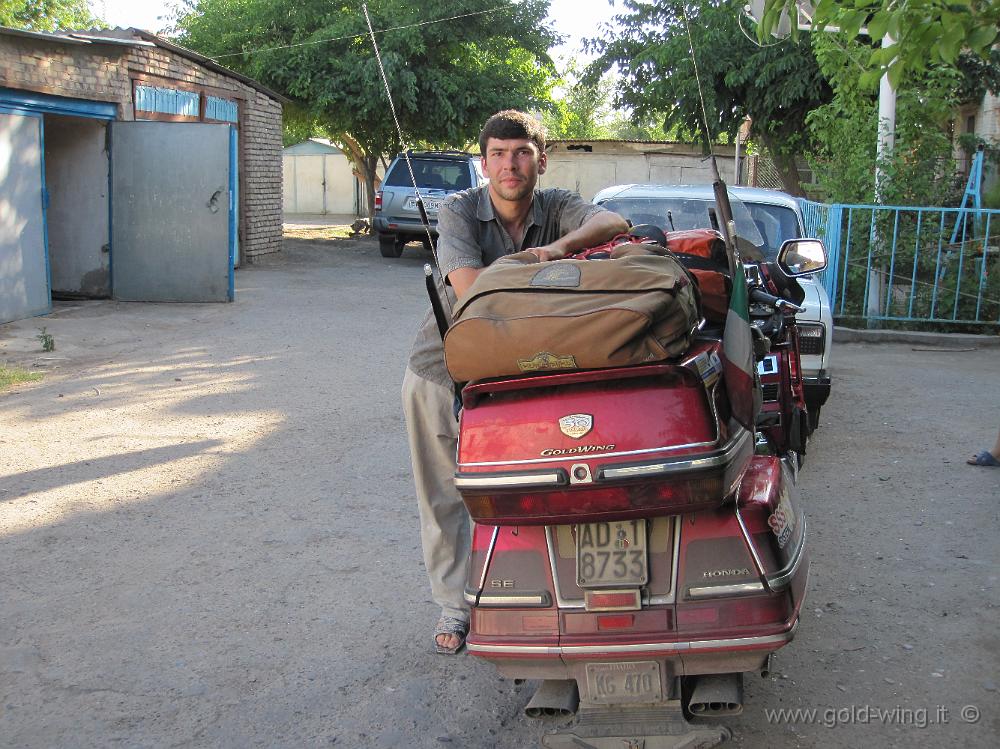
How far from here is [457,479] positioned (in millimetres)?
2789

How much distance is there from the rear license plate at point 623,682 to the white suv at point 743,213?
4212 millimetres

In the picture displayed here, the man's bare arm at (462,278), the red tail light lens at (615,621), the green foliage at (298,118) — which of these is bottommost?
the red tail light lens at (615,621)

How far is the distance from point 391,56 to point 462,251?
19400 mm

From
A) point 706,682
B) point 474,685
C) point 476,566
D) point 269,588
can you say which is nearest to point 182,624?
point 269,588

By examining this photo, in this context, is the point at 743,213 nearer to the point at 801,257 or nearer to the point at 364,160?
the point at 801,257

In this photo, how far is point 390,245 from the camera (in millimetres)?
20672

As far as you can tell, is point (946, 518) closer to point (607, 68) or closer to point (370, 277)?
point (370, 277)

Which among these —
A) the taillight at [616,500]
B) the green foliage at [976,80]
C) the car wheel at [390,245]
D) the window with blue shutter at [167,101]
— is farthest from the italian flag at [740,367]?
the car wheel at [390,245]

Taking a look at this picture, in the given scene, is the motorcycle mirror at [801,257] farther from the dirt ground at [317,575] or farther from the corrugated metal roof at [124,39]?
the corrugated metal roof at [124,39]

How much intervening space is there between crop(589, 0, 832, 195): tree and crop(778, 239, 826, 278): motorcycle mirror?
13548 mm

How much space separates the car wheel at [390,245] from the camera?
67.3ft

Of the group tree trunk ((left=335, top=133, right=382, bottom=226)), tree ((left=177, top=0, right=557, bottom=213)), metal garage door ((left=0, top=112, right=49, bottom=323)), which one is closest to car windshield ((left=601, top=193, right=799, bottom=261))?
metal garage door ((left=0, top=112, right=49, bottom=323))

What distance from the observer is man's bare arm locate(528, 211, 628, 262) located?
337 centimetres

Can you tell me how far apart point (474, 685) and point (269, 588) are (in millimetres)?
1241
